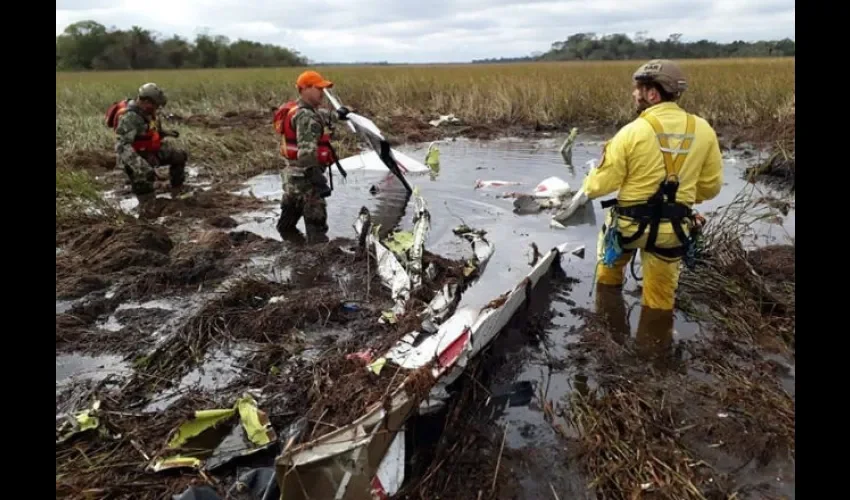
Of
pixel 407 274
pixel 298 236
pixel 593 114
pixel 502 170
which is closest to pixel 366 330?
pixel 407 274

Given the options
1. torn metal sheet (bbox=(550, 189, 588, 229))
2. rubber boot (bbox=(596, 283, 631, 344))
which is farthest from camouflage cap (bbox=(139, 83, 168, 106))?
rubber boot (bbox=(596, 283, 631, 344))

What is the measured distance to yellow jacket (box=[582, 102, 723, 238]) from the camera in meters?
3.95

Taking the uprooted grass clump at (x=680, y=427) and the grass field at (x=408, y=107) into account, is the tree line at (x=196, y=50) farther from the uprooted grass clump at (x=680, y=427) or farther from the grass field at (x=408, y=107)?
the uprooted grass clump at (x=680, y=427)

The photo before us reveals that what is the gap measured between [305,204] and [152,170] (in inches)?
132

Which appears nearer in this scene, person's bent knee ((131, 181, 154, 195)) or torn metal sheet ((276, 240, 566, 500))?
torn metal sheet ((276, 240, 566, 500))

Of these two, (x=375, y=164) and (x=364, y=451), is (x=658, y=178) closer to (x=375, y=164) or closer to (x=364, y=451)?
(x=364, y=451)

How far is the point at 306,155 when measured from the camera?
6.65 metres

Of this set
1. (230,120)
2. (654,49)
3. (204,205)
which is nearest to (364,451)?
(204,205)

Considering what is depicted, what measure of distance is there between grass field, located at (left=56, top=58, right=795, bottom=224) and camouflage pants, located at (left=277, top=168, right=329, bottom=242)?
277cm

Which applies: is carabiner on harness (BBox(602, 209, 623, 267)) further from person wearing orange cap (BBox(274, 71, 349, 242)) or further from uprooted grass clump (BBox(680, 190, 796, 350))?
person wearing orange cap (BBox(274, 71, 349, 242))

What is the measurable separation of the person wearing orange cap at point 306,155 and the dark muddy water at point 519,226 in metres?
0.31

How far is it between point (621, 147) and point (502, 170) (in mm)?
6976

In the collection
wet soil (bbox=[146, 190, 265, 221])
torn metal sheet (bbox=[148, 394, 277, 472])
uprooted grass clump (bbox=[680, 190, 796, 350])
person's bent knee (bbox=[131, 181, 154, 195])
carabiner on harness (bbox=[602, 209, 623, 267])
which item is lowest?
torn metal sheet (bbox=[148, 394, 277, 472])

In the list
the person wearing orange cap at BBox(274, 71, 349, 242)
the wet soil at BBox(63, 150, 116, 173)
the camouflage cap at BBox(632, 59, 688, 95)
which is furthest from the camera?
the wet soil at BBox(63, 150, 116, 173)
